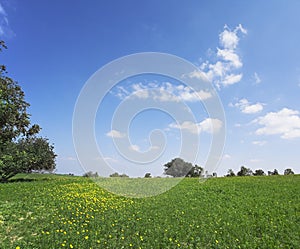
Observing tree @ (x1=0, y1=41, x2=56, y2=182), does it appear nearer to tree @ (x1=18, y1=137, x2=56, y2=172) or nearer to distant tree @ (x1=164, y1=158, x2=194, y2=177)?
tree @ (x1=18, y1=137, x2=56, y2=172)

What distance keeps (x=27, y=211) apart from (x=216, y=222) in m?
7.34

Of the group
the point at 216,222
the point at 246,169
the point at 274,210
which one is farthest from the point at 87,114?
the point at 246,169

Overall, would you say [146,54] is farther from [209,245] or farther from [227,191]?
[227,191]

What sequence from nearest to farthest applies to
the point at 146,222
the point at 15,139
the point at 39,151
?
the point at 146,222 < the point at 15,139 < the point at 39,151

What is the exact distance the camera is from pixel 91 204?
11.7 meters

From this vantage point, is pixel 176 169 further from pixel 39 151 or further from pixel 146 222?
pixel 146 222

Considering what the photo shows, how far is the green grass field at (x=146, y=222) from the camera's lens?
25.3 feet

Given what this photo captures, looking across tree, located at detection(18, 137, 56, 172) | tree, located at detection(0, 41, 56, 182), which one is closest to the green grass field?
tree, located at detection(0, 41, 56, 182)

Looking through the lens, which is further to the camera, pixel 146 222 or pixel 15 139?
pixel 15 139

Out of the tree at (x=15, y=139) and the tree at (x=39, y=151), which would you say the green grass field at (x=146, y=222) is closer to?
the tree at (x=15, y=139)

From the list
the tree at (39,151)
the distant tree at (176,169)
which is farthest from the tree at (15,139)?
the distant tree at (176,169)

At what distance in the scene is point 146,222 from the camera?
934cm

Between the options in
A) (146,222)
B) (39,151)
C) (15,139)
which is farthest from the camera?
(39,151)

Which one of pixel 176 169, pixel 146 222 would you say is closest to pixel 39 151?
pixel 176 169
